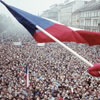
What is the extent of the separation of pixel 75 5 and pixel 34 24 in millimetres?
64371

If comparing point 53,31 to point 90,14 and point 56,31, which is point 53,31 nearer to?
point 56,31

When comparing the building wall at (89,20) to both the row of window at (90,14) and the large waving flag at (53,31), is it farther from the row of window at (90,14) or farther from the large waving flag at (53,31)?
the large waving flag at (53,31)

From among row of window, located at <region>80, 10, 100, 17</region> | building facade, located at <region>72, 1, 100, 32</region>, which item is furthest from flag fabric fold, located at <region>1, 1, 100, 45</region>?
row of window, located at <region>80, 10, 100, 17</region>

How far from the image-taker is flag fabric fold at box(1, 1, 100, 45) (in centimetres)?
473

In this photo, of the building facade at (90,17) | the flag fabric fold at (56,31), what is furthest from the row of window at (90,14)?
the flag fabric fold at (56,31)

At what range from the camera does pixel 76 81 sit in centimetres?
1193

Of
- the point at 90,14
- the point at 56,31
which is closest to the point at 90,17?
the point at 90,14

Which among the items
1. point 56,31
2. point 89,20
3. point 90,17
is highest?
point 90,17

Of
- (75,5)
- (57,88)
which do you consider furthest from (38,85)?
(75,5)

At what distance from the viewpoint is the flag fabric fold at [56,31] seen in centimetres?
473

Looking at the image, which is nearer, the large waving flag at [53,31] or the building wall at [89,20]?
the large waving flag at [53,31]

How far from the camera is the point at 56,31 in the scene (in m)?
5.13

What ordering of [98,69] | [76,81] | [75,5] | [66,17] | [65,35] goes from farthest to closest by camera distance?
[66,17], [75,5], [76,81], [65,35], [98,69]

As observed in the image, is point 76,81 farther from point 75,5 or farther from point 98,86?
point 75,5
